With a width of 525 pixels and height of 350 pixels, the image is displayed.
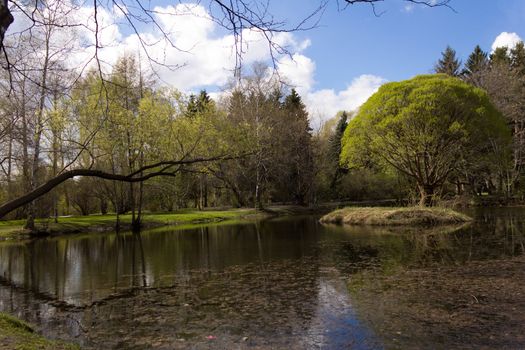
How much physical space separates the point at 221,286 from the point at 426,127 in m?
21.7

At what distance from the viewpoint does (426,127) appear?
27.5m

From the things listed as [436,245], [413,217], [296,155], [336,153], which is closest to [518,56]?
[336,153]

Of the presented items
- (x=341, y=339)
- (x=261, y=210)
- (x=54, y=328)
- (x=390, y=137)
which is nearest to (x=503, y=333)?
(x=341, y=339)

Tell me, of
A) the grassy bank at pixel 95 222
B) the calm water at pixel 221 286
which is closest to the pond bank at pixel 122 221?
the grassy bank at pixel 95 222

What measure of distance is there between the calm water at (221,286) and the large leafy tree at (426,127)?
8.98 meters

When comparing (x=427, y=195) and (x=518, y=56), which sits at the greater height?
(x=518, y=56)

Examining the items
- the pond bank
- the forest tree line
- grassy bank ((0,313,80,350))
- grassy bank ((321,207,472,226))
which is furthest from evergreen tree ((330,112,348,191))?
grassy bank ((0,313,80,350))

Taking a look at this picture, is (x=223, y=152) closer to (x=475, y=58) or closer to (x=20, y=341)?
(x=20, y=341)

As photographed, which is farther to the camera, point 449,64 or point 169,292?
point 449,64

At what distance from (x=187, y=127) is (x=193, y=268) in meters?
20.3

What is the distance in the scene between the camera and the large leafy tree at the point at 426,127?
2745cm

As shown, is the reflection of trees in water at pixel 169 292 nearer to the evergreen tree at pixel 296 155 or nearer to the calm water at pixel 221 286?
the calm water at pixel 221 286

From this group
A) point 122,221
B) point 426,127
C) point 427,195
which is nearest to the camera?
point 426,127

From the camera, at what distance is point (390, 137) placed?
2817 cm
